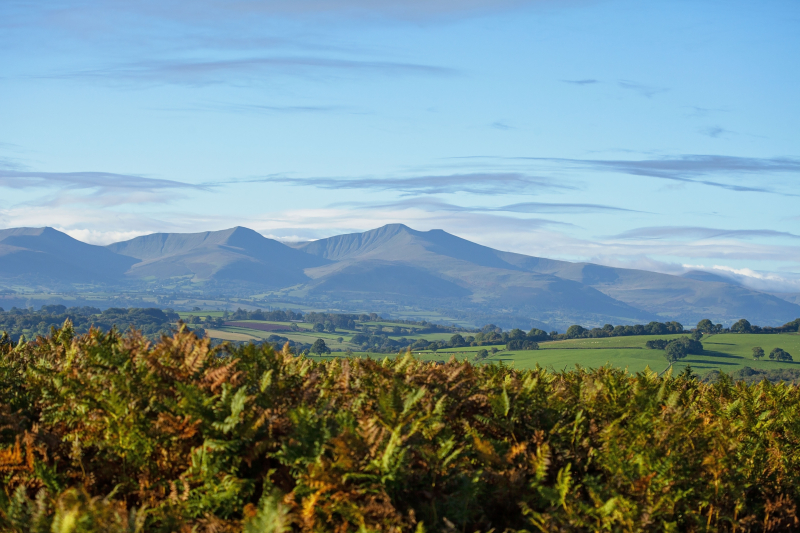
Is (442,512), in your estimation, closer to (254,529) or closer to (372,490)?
(372,490)

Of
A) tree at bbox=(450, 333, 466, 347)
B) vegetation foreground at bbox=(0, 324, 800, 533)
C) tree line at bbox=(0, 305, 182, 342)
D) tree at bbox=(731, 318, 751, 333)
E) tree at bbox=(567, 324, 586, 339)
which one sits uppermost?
tree at bbox=(731, 318, 751, 333)

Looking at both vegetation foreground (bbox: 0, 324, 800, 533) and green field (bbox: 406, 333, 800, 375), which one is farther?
green field (bbox: 406, 333, 800, 375)

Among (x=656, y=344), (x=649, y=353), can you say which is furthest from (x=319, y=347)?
(x=656, y=344)

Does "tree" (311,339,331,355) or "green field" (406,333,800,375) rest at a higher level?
"tree" (311,339,331,355)

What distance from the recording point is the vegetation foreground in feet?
15.9

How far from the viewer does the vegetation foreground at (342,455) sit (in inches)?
191

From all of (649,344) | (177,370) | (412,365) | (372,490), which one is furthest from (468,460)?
(649,344)

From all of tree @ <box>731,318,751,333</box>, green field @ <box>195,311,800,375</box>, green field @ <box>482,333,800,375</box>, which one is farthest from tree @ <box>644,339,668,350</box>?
tree @ <box>731,318,751,333</box>

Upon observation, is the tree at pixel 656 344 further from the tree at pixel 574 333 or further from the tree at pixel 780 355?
the tree at pixel 574 333

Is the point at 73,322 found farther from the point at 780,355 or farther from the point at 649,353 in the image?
the point at 780,355

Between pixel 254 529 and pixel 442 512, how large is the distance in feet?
5.39

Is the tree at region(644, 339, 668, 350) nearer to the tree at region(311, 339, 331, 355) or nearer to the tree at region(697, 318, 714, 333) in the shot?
the tree at region(697, 318, 714, 333)

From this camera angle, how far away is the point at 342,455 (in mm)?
4852

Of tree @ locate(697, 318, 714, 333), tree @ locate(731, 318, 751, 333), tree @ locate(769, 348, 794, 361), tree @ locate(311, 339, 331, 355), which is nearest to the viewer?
tree @ locate(311, 339, 331, 355)
